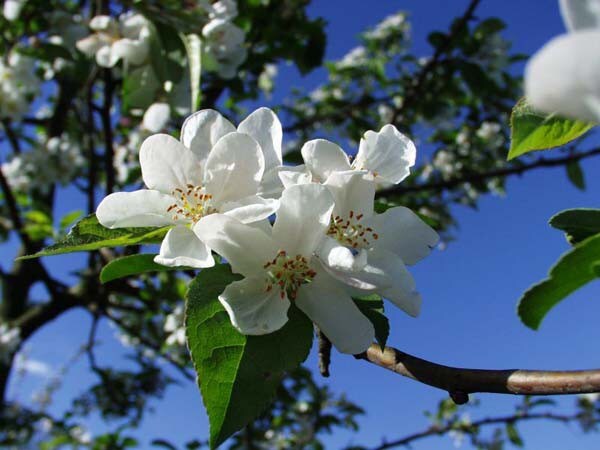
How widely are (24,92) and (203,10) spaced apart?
191cm

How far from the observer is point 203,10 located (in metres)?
2.01

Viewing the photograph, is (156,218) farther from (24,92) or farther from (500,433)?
(500,433)

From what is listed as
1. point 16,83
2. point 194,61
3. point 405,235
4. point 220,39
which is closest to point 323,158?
point 405,235

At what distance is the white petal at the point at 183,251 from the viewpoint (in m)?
0.74

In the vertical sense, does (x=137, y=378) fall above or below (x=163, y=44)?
above

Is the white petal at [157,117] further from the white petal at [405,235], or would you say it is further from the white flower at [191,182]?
the white petal at [405,235]

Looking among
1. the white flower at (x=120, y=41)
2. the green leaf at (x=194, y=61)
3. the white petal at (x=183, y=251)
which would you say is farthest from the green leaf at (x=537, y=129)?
the white flower at (x=120, y=41)

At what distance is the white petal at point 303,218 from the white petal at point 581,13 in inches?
14.4

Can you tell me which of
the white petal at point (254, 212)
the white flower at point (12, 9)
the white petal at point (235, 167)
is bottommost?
the white petal at point (254, 212)

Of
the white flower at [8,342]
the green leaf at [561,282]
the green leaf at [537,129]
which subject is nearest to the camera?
the green leaf at [561,282]

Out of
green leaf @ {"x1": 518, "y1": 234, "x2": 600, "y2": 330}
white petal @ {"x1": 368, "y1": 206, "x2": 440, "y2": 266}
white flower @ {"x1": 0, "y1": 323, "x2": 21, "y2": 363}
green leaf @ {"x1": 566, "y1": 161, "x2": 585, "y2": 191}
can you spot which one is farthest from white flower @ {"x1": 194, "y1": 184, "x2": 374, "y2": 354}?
white flower @ {"x1": 0, "y1": 323, "x2": 21, "y2": 363}

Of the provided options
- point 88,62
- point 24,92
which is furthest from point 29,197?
point 88,62

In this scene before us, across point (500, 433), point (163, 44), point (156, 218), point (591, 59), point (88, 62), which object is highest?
point (88, 62)

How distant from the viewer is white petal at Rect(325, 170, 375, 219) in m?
0.77
